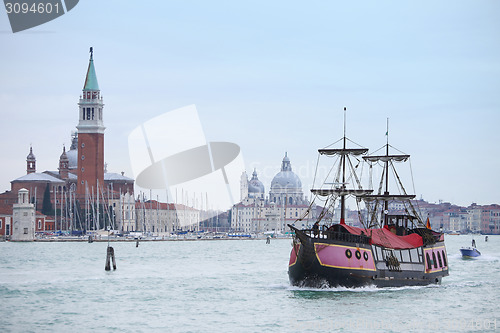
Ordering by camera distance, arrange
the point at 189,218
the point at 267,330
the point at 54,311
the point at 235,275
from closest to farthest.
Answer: the point at 267,330, the point at 54,311, the point at 235,275, the point at 189,218

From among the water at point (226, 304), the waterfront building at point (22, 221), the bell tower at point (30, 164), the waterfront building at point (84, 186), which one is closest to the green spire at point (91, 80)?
the waterfront building at point (84, 186)

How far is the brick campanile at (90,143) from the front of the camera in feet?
511

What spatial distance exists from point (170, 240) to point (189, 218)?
2003 inches

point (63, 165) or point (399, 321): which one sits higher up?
point (63, 165)

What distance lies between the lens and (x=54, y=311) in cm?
3800

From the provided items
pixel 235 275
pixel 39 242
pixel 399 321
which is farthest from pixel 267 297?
pixel 39 242

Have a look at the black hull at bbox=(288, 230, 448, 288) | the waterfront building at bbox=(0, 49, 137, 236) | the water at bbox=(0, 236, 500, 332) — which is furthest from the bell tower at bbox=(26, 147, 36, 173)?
the black hull at bbox=(288, 230, 448, 288)

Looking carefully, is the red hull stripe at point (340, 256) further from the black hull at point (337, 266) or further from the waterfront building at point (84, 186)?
the waterfront building at point (84, 186)

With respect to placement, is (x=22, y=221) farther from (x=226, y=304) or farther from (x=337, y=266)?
(x=226, y=304)

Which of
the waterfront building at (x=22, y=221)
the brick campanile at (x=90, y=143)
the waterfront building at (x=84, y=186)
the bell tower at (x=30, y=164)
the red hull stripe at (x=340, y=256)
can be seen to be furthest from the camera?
the bell tower at (x=30, y=164)

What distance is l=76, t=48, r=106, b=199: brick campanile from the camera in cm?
15575

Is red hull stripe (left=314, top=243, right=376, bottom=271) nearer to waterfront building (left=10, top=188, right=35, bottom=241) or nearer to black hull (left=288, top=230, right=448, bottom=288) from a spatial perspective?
black hull (left=288, top=230, right=448, bottom=288)

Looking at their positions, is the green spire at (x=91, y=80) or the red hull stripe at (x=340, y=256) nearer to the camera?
the red hull stripe at (x=340, y=256)

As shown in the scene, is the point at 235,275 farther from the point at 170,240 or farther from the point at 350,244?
Answer: the point at 170,240
